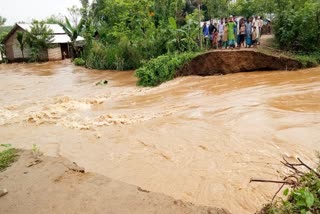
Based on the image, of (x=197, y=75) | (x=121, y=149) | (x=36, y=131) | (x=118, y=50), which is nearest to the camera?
(x=121, y=149)

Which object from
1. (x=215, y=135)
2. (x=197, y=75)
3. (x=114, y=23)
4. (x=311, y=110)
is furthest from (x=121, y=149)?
(x=114, y=23)

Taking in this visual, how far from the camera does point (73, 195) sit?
3639 mm

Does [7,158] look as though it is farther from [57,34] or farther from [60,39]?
[57,34]

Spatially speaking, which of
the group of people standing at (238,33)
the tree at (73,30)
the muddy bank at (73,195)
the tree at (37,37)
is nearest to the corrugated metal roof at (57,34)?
the tree at (37,37)

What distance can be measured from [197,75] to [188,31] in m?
2.97

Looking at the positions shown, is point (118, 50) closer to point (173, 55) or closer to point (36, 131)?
point (173, 55)

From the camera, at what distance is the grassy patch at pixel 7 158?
4.67m

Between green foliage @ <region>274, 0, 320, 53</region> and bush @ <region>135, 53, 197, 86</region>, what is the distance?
394cm

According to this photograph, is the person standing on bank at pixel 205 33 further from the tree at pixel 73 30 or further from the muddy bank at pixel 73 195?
the tree at pixel 73 30

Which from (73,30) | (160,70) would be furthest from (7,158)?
(73,30)

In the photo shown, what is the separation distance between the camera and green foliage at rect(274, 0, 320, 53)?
1373 cm

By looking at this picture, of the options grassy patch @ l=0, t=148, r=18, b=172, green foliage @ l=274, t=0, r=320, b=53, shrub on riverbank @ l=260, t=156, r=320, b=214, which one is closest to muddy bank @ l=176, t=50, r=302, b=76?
green foliage @ l=274, t=0, r=320, b=53

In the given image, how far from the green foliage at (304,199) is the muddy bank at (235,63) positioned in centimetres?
1124

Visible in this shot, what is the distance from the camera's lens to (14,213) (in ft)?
11.0
